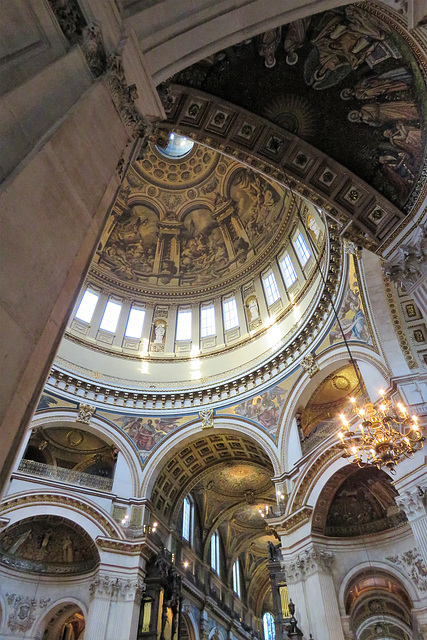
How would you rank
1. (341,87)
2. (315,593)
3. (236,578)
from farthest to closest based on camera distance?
(236,578), (315,593), (341,87)

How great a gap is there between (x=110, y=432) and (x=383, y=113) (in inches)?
570

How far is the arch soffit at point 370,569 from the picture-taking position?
36.8ft

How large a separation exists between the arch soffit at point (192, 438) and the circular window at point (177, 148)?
14.0 metres

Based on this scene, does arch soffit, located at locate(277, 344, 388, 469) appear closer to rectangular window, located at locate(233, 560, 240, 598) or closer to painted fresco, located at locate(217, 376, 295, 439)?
painted fresco, located at locate(217, 376, 295, 439)

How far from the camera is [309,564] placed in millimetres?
12227

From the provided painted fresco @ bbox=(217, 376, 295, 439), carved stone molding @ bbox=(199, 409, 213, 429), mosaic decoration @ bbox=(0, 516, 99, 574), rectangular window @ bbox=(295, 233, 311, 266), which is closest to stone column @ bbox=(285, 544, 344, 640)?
painted fresco @ bbox=(217, 376, 295, 439)

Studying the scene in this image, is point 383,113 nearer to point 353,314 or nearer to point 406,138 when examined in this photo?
point 406,138

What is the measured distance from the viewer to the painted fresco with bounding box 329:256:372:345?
12438 mm

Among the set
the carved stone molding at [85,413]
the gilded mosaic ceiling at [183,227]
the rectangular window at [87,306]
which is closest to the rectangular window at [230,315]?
the gilded mosaic ceiling at [183,227]

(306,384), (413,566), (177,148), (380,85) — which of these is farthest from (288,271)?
(413,566)

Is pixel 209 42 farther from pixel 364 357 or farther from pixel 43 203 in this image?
pixel 364 357

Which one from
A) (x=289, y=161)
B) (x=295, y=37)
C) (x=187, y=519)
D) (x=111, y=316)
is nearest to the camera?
(x=295, y=37)

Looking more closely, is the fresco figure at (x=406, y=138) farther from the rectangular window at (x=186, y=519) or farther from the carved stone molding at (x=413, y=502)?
the rectangular window at (x=186, y=519)

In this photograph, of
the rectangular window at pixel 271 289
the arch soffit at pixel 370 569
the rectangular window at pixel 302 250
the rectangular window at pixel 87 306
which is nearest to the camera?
the arch soffit at pixel 370 569
